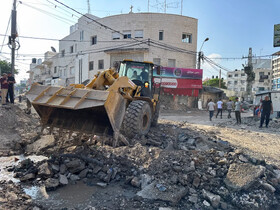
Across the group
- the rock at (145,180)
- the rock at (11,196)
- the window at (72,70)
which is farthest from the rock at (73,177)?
the window at (72,70)

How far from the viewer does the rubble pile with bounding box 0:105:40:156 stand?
5.76 m

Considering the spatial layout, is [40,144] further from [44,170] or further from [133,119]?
[133,119]

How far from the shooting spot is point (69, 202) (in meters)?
3.23

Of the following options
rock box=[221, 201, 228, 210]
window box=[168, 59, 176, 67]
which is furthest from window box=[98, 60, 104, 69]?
rock box=[221, 201, 228, 210]

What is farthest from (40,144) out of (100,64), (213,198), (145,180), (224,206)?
(100,64)

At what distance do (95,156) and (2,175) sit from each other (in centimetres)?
177

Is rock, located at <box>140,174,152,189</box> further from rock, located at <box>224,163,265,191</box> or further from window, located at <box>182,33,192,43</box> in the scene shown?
window, located at <box>182,33,192,43</box>

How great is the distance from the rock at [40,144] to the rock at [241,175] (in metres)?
4.34

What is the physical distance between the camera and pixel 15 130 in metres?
7.16

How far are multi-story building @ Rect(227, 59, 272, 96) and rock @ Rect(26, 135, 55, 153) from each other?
5192 cm

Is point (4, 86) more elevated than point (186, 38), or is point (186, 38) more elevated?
point (186, 38)

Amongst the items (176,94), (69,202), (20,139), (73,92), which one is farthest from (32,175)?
(176,94)

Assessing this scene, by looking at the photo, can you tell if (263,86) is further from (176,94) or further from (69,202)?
(69,202)

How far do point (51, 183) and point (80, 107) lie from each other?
1375 mm
